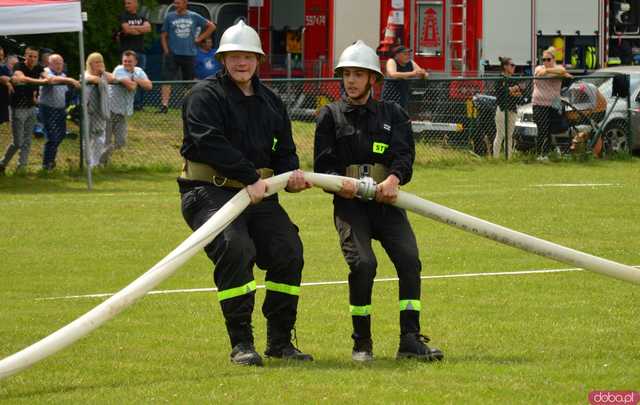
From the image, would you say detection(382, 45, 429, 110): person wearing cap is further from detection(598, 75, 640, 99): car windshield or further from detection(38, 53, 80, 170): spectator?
detection(38, 53, 80, 170): spectator

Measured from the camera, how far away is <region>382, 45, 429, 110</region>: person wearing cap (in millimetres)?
21453

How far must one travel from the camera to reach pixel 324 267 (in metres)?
11.9

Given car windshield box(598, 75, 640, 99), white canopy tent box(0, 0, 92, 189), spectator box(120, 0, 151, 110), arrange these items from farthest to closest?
car windshield box(598, 75, 640, 99), spectator box(120, 0, 151, 110), white canopy tent box(0, 0, 92, 189)

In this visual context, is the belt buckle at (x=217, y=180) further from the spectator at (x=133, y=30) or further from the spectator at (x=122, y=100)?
the spectator at (x=133, y=30)

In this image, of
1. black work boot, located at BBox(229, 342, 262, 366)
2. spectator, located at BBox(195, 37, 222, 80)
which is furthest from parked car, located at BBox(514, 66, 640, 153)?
black work boot, located at BBox(229, 342, 262, 366)

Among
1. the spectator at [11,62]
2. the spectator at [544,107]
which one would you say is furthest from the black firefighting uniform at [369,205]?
the spectator at [544,107]

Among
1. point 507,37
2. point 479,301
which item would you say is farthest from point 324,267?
point 507,37

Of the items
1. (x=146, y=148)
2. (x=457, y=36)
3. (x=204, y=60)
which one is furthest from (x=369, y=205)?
(x=457, y=36)

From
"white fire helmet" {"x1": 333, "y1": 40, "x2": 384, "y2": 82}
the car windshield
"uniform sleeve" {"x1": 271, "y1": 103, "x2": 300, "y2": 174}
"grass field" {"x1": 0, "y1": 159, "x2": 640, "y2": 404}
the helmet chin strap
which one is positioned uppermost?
"white fire helmet" {"x1": 333, "y1": 40, "x2": 384, "y2": 82}

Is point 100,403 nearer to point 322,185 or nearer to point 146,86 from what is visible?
point 322,185

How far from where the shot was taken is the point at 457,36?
25.9 m

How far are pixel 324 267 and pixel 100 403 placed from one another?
5.38 meters

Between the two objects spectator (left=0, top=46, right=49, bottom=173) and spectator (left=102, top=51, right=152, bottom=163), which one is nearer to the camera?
spectator (left=0, top=46, right=49, bottom=173)

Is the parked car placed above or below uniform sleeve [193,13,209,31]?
below
